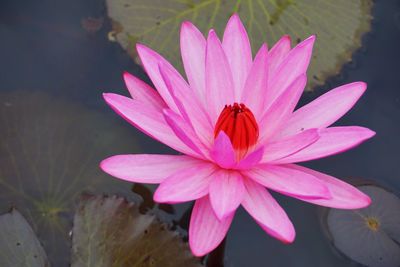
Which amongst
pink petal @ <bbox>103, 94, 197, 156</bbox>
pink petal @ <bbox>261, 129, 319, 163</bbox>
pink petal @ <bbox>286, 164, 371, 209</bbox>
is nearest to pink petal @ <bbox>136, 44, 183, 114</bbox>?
pink petal @ <bbox>103, 94, 197, 156</bbox>

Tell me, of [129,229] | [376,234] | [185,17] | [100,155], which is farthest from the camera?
[185,17]

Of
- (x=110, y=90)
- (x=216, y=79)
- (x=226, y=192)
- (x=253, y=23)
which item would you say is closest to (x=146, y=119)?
(x=216, y=79)

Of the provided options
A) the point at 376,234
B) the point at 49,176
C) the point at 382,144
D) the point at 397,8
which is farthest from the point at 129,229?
the point at 397,8

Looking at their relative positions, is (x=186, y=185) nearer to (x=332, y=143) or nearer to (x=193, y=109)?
(x=193, y=109)

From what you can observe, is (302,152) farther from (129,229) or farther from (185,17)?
(185,17)

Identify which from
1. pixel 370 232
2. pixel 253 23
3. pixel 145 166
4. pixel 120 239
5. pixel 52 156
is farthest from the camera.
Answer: pixel 253 23
